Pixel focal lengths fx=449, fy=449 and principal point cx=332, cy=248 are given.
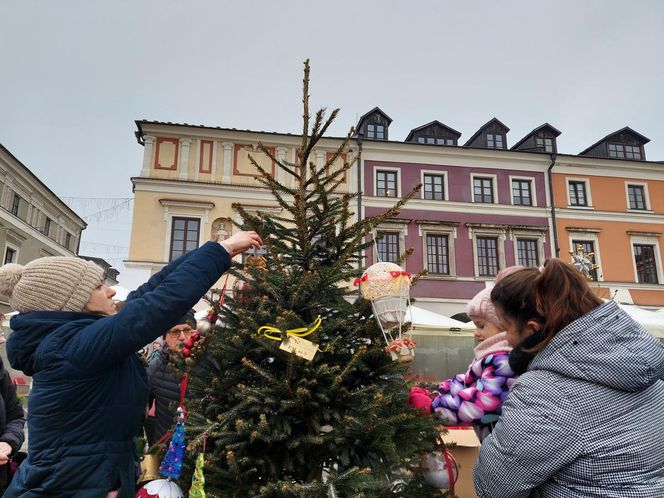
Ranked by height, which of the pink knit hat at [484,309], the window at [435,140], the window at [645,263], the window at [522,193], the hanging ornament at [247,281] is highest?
the window at [435,140]

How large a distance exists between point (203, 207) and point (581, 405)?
1756cm

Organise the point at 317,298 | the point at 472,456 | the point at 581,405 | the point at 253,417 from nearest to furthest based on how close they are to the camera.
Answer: the point at 581,405 → the point at 253,417 → the point at 317,298 → the point at 472,456

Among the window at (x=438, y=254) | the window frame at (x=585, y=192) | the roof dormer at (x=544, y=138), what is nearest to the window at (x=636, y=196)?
the window frame at (x=585, y=192)

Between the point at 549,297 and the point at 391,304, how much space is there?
752 mm

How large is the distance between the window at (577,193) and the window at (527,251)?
2952 mm

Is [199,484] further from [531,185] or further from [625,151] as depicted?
[625,151]

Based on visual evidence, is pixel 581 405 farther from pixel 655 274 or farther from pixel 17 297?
→ pixel 655 274

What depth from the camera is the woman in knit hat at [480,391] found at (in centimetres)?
189

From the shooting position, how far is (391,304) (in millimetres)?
2162

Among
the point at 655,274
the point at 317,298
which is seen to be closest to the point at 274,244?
the point at 317,298

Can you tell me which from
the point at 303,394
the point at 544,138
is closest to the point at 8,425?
the point at 303,394

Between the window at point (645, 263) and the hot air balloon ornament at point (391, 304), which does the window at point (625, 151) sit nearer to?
the window at point (645, 263)

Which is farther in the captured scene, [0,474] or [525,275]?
[0,474]

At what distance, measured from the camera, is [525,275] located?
Result: 5.79 ft
